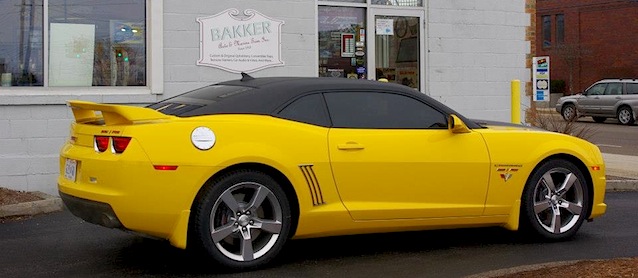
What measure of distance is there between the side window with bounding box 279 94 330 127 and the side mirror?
103cm

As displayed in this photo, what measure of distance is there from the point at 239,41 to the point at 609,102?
22.3 meters

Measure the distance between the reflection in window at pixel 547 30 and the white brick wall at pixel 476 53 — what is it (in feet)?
116

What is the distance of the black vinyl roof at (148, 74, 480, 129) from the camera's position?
618 centimetres

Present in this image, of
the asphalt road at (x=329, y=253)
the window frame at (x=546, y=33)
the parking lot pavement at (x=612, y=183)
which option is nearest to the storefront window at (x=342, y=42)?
the parking lot pavement at (x=612, y=183)

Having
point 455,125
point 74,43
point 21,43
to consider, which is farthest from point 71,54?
point 455,125

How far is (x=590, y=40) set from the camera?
44094 millimetres

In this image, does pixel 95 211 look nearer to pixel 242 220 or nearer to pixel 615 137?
pixel 242 220

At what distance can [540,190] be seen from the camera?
711cm

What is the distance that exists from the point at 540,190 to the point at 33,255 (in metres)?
4.17

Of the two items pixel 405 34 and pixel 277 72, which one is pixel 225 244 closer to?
pixel 277 72

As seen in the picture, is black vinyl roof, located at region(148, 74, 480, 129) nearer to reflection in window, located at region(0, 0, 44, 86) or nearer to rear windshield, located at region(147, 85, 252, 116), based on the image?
rear windshield, located at region(147, 85, 252, 116)

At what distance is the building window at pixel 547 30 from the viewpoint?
4694cm

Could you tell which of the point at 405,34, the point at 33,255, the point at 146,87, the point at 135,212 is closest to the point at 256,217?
the point at 135,212

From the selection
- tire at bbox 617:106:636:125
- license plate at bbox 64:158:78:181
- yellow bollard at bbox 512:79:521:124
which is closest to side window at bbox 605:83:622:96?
tire at bbox 617:106:636:125
